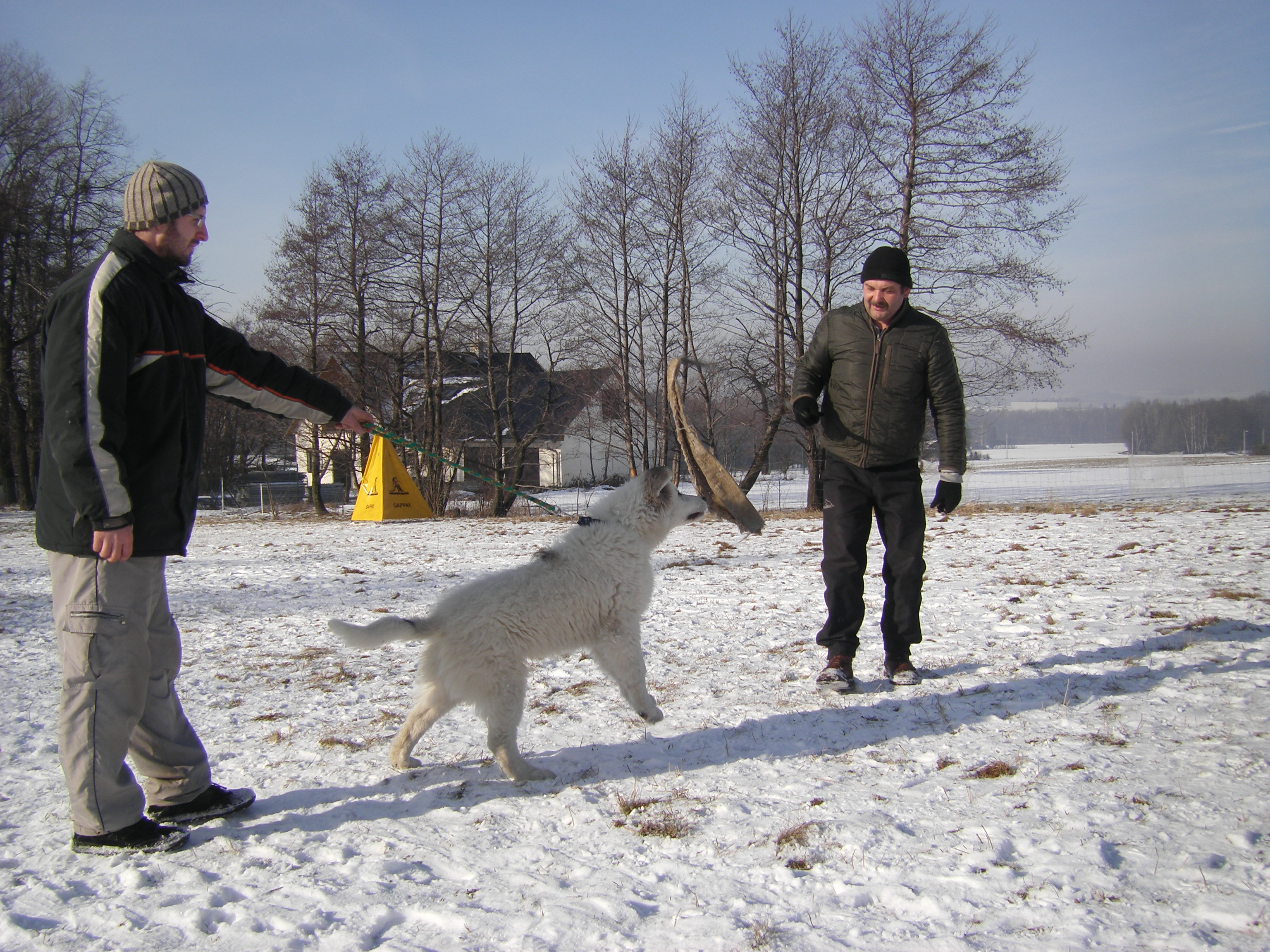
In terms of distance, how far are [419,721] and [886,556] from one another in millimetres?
2753

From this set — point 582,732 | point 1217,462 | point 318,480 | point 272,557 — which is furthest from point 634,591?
point 1217,462

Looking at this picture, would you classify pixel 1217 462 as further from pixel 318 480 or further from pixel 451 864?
pixel 451 864

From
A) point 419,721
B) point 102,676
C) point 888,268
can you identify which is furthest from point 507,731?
point 888,268

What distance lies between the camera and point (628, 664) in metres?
3.65

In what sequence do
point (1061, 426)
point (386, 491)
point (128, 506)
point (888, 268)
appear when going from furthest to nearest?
1. point (1061, 426)
2. point (386, 491)
3. point (888, 268)
4. point (128, 506)

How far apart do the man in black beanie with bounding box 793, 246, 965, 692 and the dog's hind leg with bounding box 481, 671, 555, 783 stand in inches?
74.4

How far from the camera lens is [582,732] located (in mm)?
3697

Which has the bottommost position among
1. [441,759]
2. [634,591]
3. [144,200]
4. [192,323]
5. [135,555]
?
[441,759]

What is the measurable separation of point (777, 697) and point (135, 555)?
3191 mm

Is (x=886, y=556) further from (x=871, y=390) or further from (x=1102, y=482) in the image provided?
(x=1102, y=482)

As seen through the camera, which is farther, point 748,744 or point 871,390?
point 871,390

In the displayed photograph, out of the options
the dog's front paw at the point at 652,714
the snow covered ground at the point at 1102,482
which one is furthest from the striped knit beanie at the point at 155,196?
the snow covered ground at the point at 1102,482

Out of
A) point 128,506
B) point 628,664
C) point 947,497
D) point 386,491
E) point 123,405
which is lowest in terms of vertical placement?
point 628,664

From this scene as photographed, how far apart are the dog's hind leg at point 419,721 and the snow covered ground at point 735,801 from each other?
75 mm
